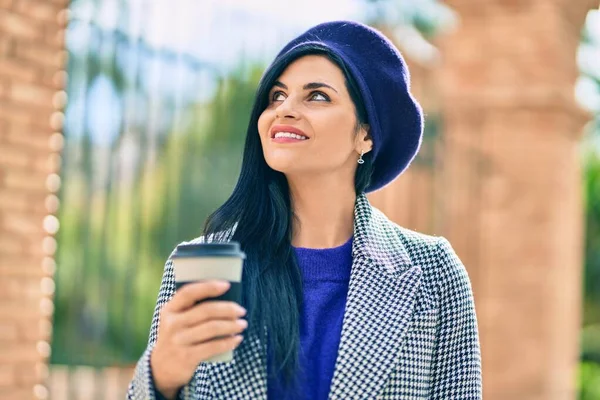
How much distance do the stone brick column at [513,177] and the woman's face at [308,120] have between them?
5.39 meters

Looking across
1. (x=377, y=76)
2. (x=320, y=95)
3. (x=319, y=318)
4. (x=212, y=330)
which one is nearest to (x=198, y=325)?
(x=212, y=330)

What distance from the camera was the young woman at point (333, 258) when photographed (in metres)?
2.22

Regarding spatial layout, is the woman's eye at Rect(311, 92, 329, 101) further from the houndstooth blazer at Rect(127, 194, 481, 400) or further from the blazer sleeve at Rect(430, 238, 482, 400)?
the blazer sleeve at Rect(430, 238, 482, 400)

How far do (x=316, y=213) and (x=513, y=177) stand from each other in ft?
17.9

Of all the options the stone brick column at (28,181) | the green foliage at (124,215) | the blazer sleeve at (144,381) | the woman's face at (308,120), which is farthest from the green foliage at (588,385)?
the blazer sleeve at (144,381)

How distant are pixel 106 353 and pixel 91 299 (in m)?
0.26

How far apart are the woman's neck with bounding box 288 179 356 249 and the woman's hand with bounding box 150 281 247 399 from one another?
0.52 metres

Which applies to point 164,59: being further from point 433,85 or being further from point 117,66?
point 433,85

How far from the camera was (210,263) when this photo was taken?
6.20 feet

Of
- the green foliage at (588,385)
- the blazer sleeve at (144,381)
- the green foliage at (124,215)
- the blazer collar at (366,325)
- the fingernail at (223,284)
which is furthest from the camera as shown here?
the green foliage at (588,385)

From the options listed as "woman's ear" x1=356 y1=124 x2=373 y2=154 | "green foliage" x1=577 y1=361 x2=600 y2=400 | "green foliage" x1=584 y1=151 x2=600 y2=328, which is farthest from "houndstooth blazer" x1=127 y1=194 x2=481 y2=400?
"green foliage" x1=584 y1=151 x2=600 y2=328

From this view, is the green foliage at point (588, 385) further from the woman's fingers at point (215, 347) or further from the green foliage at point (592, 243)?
the woman's fingers at point (215, 347)

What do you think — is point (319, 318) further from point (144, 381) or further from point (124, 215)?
point (124, 215)

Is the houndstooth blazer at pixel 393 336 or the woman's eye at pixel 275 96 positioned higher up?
the woman's eye at pixel 275 96
